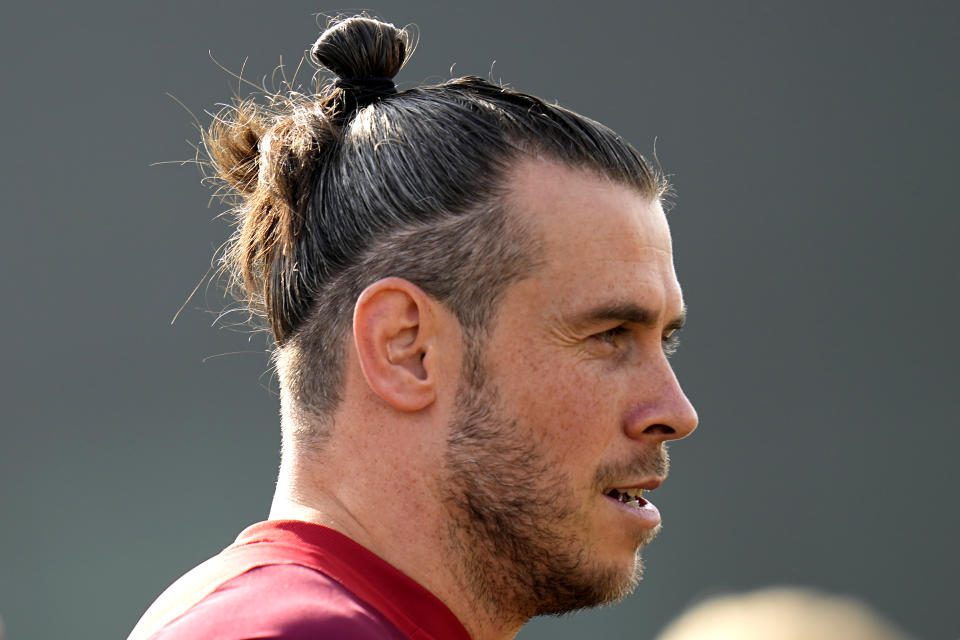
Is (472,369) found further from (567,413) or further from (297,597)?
(297,597)

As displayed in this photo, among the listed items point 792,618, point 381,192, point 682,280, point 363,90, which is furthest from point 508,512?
point 682,280

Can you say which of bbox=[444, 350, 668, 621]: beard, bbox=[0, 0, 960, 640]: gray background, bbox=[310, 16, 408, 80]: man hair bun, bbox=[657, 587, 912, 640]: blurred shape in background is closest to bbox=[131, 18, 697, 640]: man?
bbox=[444, 350, 668, 621]: beard

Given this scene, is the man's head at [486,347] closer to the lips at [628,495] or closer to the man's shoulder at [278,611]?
the lips at [628,495]

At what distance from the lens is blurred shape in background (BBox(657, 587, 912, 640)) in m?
3.16

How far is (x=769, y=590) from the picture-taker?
129 inches

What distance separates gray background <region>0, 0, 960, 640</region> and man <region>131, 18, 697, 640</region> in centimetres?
177

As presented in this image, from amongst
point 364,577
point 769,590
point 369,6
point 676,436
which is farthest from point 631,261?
point 369,6

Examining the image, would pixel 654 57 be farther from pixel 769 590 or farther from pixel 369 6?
pixel 769 590

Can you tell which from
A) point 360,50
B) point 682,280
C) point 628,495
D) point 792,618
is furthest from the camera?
point 682,280

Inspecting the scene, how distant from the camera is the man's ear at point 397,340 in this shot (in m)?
1.39

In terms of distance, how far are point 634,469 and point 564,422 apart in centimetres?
11

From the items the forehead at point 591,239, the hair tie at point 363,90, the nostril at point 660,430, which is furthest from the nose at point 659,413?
the hair tie at point 363,90

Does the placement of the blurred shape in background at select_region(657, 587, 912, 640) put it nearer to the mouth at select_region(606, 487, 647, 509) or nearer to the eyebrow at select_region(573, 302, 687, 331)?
the mouth at select_region(606, 487, 647, 509)

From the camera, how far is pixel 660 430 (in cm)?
144
